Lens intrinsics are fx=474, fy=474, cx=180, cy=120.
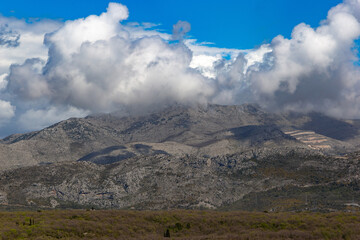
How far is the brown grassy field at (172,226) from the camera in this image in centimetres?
11031

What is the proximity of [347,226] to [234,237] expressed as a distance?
30.4 m

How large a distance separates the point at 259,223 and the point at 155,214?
31776 mm

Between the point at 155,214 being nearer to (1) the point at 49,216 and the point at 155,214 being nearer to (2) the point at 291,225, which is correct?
(1) the point at 49,216

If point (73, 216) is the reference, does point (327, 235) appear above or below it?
below

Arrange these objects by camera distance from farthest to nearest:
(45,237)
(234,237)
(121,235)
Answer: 1. (121,235)
2. (45,237)
3. (234,237)

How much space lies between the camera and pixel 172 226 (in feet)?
429

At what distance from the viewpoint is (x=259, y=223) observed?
127 metres

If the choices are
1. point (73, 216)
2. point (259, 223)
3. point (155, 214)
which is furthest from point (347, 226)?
point (73, 216)

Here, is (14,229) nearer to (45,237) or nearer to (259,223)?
(45,237)

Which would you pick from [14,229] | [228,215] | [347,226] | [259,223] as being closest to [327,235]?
[347,226]

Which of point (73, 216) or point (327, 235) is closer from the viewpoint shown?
point (327, 235)

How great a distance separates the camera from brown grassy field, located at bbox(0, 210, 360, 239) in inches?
4343

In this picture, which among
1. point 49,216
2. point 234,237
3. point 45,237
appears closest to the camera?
point 234,237

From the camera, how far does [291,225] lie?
4828 inches
